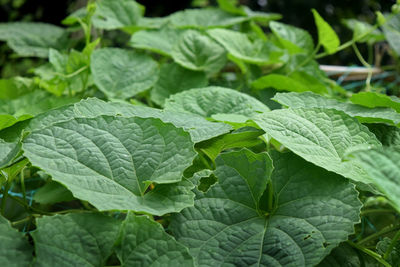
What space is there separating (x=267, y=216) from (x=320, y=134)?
156 millimetres

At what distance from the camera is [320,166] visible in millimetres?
612

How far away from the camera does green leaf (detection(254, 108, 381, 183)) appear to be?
0.62 meters

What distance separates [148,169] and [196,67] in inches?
27.4

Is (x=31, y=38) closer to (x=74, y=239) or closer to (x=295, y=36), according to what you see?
(x=295, y=36)

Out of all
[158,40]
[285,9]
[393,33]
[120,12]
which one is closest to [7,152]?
[158,40]

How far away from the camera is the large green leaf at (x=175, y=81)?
1.24 meters

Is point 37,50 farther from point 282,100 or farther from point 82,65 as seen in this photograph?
point 282,100

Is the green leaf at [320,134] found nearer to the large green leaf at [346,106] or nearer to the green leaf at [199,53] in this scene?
the large green leaf at [346,106]

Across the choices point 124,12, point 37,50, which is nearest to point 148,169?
point 124,12

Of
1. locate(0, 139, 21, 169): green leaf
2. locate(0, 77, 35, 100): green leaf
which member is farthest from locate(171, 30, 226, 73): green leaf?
locate(0, 139, 21, 169): green leaf

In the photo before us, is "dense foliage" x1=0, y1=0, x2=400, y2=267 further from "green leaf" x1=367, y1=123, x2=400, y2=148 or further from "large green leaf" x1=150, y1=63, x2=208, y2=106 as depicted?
"large green leaf" x1=150, y1=63, x2=208, y2=106

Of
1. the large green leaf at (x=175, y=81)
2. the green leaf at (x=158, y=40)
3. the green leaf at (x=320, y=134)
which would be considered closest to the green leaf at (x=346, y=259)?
the green leaf at (x=320, y=134)

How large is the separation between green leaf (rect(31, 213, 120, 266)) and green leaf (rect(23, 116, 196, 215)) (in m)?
0.04

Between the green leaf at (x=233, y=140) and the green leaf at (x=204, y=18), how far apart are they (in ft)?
2.75
